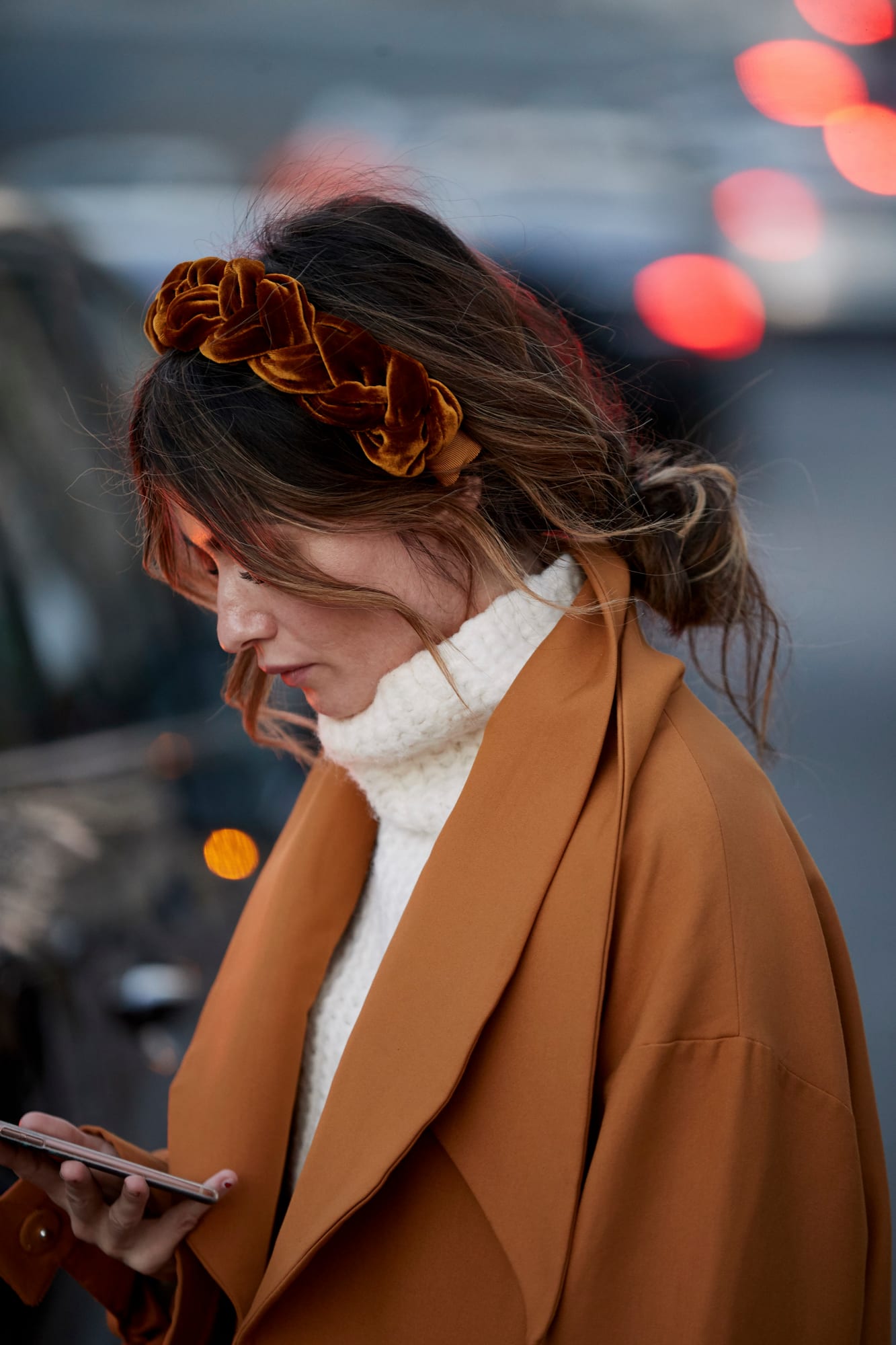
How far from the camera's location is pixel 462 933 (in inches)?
34.5

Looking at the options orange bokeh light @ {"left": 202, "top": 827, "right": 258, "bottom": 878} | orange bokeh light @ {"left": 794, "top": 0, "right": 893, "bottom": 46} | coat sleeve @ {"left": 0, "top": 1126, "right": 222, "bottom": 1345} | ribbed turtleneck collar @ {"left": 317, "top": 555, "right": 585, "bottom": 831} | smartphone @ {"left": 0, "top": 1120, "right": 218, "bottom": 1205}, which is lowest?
orange bokeh light @ {"left": 202, "top": 827, "right": 258, "bottom": 878}

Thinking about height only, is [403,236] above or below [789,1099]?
above

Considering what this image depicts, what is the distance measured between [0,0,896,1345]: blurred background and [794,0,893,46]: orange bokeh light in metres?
0.01

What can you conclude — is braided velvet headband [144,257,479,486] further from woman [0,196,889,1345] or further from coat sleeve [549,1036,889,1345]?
coat sleeve [549,1036,889,1345]

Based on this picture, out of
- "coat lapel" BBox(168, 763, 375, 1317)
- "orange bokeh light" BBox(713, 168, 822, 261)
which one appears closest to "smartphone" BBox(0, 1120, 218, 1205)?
"coat lapel" BBox(168, 763, 375, 1317)

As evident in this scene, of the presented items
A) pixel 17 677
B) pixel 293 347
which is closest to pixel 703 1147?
pixel 293 347

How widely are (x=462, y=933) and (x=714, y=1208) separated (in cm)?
28

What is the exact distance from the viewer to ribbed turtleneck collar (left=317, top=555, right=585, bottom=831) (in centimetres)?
95

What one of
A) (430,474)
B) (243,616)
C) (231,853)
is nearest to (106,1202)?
(243,616)

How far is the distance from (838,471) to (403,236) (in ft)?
12.2

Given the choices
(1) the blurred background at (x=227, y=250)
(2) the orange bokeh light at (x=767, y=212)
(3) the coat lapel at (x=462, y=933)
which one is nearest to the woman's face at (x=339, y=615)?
(3) the coat lapel at (x=462, y=933)

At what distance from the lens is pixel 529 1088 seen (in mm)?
817

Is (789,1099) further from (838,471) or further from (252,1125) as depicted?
(838,471)

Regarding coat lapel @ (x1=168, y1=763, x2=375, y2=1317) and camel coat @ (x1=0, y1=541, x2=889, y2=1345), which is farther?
coat lapel @ (x1=168, y1=763, x2=375, y2=1317)
